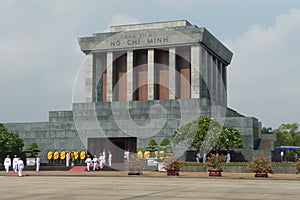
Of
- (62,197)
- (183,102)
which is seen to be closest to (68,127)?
(183,102)

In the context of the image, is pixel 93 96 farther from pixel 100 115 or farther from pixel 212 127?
pixel 212 127

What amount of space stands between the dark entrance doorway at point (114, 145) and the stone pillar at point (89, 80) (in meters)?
8.26

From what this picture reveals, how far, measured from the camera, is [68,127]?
58.4 metres

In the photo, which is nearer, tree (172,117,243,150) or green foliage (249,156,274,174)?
green foliage (249,156,274,174)

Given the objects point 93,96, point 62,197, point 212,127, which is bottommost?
point 62,197

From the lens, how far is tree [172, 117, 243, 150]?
45500mm

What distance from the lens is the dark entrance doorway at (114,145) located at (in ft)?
188

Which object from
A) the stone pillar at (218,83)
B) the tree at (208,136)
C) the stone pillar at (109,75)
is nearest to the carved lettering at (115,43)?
the stone pillar at (109,75)

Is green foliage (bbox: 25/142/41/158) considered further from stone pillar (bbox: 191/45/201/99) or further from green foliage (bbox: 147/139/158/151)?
stone pillar (bbox: 191/45/201/99)

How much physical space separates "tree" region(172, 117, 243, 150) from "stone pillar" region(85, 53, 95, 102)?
2109 centimetres

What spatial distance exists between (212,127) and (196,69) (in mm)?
15725

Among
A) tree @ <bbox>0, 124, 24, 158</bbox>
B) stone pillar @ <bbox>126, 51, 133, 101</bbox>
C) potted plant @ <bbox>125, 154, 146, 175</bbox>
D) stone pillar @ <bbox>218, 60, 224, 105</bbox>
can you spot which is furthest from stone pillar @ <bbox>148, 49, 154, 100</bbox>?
potted plant @ <bbox>125, 154, 146, 175</bbox>

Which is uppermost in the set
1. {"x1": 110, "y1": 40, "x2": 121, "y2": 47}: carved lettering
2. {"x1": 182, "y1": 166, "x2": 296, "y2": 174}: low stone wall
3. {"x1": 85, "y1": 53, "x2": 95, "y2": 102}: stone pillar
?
{"x1": 110, "y1": 40, "x2": 121, "y2": 47}: carved lettering

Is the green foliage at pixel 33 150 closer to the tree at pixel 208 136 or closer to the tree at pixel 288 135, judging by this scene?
the tree at pixel 208 136
